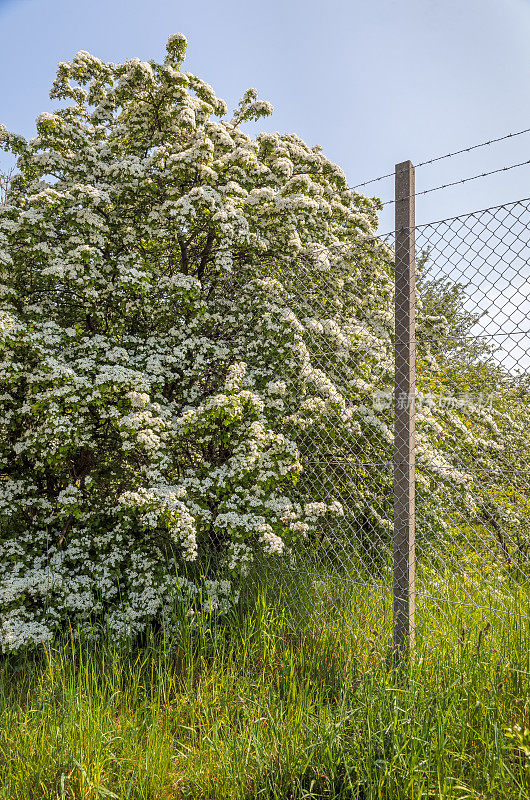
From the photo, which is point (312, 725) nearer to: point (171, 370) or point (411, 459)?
point (411, 459)

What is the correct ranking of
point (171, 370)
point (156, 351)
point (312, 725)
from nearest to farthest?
1. point (312, 725)
2. point (156, 351)
3. point (171, 370)

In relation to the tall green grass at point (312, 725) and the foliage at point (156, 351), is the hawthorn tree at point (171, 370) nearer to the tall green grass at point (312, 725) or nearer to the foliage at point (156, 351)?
the foliage at point (156, 351)

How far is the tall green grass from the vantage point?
2156 mm

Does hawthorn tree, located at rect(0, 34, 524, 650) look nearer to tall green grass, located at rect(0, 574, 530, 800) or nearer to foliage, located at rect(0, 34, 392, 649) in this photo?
foliage, located at rect(0, 34, 392, 649)

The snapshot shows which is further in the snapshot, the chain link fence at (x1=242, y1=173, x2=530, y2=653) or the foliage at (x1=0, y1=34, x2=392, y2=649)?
the foliage at (x1=0, y1=34, x2=392, y2=649)

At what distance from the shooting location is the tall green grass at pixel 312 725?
2156mm

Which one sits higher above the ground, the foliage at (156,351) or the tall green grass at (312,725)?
the foliage at (156,351)

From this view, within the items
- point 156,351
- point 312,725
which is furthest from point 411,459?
point 156,351

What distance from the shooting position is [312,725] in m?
2.57

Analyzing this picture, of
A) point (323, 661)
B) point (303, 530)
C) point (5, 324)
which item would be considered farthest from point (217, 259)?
point (323, 661)

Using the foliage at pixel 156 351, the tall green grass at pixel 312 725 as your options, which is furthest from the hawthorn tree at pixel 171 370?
the tall green grass at pixel 312 725

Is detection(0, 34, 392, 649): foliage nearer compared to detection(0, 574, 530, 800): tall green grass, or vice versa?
detection(0, 574, 530, 800): tall green grass

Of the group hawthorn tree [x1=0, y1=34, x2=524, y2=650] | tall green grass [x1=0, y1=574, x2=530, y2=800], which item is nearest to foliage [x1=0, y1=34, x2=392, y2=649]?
hawthorn tree [x1=0, y1=34, x2=524, y2=650]

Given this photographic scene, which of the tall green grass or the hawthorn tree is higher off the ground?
the hawthorn tree
